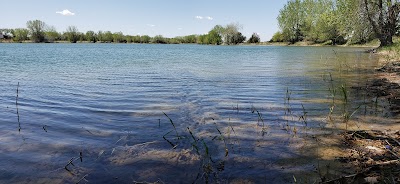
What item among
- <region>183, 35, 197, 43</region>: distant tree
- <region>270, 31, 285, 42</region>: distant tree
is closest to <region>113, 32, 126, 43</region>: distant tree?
<region>183, 35, 197, 43</region>: distant tree

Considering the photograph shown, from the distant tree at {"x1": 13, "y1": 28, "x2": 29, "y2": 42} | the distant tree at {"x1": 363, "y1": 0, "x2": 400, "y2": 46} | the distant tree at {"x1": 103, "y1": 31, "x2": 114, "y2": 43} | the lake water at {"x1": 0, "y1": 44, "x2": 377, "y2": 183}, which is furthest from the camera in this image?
the distant tree at {"x1": 103, "y1": 31, "x2": 114, "y2": 43}

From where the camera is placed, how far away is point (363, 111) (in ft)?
26.7

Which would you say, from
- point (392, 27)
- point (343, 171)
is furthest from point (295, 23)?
point (343, 171)

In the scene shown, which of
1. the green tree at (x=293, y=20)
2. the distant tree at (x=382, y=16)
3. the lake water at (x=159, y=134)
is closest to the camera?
the lake water at (x=159, y=134)

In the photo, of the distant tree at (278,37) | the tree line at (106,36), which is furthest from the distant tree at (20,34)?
the distant tree at (278,37)

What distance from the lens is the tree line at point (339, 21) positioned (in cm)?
3341

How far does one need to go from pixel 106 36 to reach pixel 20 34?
38392mm

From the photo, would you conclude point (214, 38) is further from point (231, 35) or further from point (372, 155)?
point (372, 155)

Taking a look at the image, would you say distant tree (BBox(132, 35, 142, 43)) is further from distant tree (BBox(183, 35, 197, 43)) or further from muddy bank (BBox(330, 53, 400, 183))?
muddy bank (BBox(330, 53, 400, 183))

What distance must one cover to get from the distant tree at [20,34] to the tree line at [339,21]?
11161 centimetres

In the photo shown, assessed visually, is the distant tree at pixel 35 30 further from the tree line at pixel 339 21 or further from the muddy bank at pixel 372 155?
the muddy bank at pixel 372 155

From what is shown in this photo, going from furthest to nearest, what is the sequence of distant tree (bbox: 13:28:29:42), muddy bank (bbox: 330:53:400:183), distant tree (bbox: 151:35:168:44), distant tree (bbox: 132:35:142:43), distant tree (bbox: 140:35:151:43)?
distant tree (bbox: 140:35:151:43) → distant tree (bbox: 151:35:168:44) → distant tree (bbox: 132:35:142:43) → distant tree (bbox: 13:28:29:42) → muddy bank (bbox: 330:53:400:183)

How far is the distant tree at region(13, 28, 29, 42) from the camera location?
444 feet

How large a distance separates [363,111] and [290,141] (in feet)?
11.1
